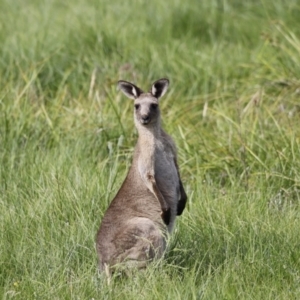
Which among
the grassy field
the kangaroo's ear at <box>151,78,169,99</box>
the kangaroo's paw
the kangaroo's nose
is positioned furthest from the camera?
the kangaroo's ear at <box>151,78,169,99</box>

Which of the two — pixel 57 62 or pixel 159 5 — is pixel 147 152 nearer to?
pixel 57 62

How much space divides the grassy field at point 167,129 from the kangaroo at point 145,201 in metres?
0.14

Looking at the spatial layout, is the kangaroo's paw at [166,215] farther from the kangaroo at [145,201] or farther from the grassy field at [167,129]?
the grassy field at [167,129]

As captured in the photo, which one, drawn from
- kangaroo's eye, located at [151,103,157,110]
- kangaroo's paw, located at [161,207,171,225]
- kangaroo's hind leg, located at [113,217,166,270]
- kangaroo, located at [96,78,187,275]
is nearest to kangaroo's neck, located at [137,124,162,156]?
kangaroo, located at [96,78,187,275]

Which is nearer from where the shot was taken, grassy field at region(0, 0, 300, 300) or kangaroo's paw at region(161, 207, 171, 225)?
grassy field at region(0, 0, 300, 300)

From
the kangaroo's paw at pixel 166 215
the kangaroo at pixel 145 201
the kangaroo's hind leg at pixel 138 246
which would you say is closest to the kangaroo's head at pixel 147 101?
the kangaroo at pixel 145 201

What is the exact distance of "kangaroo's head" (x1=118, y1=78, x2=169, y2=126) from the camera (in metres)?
5.47

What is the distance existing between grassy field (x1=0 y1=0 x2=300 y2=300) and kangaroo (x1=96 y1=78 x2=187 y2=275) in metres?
0.14

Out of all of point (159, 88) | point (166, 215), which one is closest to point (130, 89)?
point (159, 88)

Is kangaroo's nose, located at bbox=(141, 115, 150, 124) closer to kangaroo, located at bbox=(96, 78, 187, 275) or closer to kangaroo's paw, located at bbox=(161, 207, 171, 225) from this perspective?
kangaroo, located at bbox=(96, 78, 187, 275)

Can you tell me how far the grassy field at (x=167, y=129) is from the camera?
200 inches

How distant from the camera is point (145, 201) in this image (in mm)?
5430

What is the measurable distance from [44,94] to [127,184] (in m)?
2.95

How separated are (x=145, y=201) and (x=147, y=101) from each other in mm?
603
